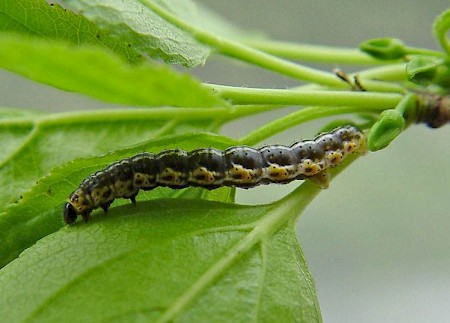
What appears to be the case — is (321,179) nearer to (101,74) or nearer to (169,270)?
(169,270)

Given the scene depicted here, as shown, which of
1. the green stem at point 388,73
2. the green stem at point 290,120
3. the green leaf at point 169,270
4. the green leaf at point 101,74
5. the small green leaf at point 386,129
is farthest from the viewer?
the green stem at point 388,73

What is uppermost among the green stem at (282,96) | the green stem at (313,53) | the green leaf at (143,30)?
the green stem at (313,53)

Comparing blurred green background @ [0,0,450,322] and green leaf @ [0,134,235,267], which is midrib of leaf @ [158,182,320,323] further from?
blurred green background @ [0,0,450,322]

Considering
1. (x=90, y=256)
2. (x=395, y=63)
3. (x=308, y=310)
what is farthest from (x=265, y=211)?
(x=395, y=63)

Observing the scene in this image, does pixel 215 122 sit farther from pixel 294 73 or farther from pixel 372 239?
pixel 372 239

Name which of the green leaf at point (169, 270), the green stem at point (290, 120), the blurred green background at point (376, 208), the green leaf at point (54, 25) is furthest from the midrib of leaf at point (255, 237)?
the blurred green background at point (376, 208)

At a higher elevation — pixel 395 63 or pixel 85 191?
pixel 395 63

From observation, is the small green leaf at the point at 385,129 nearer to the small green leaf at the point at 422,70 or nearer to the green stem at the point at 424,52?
the small green leaf at the point at 422,70
